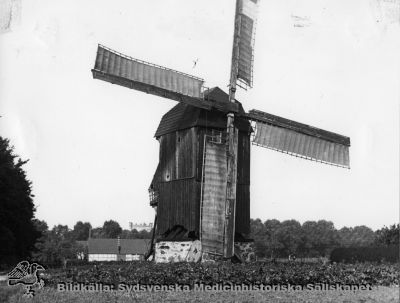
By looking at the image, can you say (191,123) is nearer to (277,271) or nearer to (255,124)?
(255,124)

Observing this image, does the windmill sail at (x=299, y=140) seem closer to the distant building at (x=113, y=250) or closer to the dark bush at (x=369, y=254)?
the dark bush at (x=369, y=254)

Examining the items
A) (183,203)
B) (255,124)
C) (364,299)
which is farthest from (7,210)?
(364,299)

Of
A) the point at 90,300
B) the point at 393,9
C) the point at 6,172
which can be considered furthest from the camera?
the point at 6,172

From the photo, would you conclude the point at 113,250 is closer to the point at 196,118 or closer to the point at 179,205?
the point at 179,205

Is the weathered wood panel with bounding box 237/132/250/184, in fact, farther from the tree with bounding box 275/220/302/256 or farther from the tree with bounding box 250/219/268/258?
the tree with bounding box 275/220/302/256

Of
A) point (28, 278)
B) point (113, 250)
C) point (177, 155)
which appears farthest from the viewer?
point (113, 250)

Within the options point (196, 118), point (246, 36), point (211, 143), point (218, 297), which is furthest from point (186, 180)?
point (218, 297)
